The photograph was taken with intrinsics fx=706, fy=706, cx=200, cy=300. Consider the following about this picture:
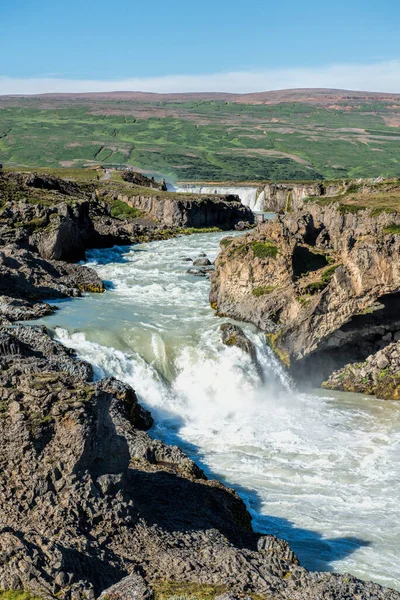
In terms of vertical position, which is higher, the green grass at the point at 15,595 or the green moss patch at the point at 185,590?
the green grass at the point at 15,595

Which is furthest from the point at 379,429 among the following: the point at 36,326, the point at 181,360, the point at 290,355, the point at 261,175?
the point at 261,175

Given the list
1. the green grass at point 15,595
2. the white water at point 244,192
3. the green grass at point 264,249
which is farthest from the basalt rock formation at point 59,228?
the green grass at point 15,595

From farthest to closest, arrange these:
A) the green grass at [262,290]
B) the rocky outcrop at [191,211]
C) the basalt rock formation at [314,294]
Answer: the rocky outcrop at [191,211] → the green grass at [262,290] → the basalt rock formation at [314,294]

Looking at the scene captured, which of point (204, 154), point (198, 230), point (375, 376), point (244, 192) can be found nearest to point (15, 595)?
point (375, 376)

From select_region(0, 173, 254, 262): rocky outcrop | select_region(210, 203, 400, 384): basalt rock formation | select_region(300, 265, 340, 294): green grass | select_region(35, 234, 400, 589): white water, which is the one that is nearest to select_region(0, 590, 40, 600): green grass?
select_region(35, 234, 400, 589): white water

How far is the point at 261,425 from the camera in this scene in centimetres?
2403

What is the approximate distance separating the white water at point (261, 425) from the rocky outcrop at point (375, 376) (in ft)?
2.12

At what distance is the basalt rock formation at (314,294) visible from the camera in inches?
1129

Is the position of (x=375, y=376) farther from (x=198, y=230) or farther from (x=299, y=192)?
(x=299, y=192)

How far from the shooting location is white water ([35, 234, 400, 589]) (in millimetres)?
16438

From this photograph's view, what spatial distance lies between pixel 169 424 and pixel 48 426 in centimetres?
1266

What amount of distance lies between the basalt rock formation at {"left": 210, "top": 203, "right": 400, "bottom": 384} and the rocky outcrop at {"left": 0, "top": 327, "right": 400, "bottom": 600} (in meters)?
16.2

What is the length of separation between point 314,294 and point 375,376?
4232 millimetres

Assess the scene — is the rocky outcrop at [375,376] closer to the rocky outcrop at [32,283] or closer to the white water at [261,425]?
the white water at [261,425]
